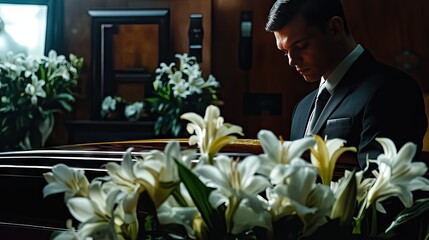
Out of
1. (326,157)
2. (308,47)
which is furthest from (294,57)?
(326,157)

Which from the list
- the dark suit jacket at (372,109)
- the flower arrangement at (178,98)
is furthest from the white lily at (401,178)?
the flower arrangement at (178,98)

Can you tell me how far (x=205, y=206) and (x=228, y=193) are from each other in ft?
0.10

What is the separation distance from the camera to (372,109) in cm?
194

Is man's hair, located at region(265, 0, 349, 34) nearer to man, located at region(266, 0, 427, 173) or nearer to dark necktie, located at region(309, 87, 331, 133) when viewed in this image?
man, located at region(266, 0, 427, 173)

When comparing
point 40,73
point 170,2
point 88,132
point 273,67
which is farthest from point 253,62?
point 40,73

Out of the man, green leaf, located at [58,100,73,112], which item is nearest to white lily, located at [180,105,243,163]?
the man

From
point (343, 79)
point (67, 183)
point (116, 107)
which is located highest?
point (343, 79)

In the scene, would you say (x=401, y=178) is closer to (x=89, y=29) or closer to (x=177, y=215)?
(x=177, y=215)

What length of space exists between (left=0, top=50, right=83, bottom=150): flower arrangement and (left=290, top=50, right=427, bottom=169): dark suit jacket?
77.7 inches

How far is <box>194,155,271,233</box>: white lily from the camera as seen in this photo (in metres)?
0.67

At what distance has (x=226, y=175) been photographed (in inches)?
26.6

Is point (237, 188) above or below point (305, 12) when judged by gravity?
below

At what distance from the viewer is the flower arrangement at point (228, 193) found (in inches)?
26.5

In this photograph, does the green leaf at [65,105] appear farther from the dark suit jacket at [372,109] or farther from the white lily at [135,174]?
the white lily at [135,174]
